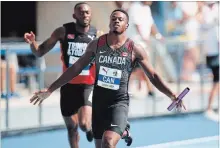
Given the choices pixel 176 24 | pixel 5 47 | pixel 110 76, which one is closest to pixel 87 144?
pixel 5 47

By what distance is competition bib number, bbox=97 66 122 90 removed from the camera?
6301mm

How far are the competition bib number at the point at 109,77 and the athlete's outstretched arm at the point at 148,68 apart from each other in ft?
0.81

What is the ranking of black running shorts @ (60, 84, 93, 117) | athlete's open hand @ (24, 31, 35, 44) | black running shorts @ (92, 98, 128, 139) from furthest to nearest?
black running shorts @ (60, 84, 93, 117) → athlete's open hand @ (24, 31, 35, 44) → black running shorts @ (92, 98, 128, 139)

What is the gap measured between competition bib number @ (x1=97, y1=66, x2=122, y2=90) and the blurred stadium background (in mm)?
2951

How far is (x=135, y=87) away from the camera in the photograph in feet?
40.6

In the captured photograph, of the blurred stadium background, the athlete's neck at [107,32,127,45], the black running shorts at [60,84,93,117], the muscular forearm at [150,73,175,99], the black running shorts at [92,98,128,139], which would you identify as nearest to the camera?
the black running shorts at [92,98,128,139]

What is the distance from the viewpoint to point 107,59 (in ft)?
20.7

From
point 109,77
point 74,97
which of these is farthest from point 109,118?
point 74,97

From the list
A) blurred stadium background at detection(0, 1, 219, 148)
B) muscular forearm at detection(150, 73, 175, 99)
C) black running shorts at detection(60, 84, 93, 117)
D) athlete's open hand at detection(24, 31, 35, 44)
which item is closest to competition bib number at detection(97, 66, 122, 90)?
muscular forearm at detection(150, 73, 175, 99)

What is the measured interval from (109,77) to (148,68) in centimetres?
44

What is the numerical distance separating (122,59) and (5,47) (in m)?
3.55

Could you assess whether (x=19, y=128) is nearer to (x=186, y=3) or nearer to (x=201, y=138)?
(x=201, y=138)

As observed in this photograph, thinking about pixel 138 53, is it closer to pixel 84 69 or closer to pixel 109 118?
pixel 109 118

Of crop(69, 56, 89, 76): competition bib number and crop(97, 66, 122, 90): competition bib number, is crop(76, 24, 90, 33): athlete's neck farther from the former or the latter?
crop(97, 66, 122, 90): competition bib number
